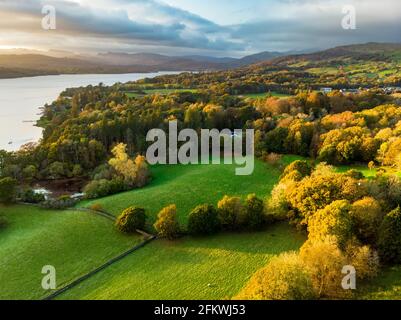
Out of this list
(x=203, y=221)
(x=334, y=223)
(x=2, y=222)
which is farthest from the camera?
(x=2, y=222)

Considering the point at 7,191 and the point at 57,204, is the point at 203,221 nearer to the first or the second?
the point at 57,204

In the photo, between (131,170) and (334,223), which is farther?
(131,170)

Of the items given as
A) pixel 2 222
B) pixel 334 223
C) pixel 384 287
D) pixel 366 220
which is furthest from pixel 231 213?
pixel 2 222

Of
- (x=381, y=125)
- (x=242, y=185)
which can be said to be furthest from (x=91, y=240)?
(x=381, y=125)

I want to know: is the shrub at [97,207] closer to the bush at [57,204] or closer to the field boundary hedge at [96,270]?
the bush at [57,204]

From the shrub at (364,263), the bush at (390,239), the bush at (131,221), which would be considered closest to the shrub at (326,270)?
the shrub at (364,263)

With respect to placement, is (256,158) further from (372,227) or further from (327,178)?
(372,227)
